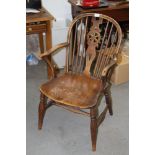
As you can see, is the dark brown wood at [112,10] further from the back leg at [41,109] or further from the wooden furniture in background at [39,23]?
the back leg at [41,109]

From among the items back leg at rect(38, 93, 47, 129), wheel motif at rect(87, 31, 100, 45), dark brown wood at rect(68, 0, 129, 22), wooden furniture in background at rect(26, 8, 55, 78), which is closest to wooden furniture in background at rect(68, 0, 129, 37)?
dark brown wood at rect(68, 0, 129, 22)

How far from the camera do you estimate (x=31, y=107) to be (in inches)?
109

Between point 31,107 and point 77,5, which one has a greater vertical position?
point 77,5

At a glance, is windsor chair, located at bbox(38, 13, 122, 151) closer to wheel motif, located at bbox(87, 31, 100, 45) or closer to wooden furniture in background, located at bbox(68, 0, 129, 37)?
wheel motif, located at bbox(87, 31, 100, 45)

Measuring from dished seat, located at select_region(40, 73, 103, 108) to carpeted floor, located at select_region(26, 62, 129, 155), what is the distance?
378 mm

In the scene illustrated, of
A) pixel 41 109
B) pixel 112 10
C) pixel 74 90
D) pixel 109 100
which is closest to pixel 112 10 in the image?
pixel 112 10

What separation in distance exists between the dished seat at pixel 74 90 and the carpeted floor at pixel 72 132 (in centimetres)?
38

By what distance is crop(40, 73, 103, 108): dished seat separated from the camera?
219cm

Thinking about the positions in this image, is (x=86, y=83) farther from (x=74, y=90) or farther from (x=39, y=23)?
(x=39, y=23)
